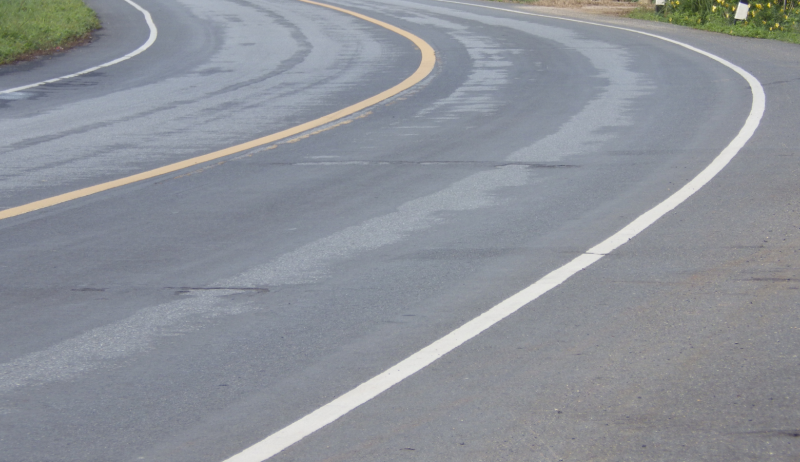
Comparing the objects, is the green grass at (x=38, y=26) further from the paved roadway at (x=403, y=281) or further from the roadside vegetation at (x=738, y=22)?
the roadside vegetation at (x=738, y=22)

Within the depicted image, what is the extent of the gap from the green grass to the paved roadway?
610 cm

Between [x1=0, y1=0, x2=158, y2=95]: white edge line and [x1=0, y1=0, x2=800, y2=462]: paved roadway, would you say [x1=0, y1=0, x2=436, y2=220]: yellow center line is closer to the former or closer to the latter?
[x1=0, y1=0, x2=800, y2=462]: paved roadway

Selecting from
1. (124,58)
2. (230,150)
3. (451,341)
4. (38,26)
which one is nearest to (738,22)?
(124,58)

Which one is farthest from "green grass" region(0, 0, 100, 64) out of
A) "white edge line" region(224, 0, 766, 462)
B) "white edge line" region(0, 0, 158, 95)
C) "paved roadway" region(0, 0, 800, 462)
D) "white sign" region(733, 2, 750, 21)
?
"white sign" region(733, 2, 750, 21)

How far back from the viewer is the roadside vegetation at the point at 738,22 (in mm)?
20938

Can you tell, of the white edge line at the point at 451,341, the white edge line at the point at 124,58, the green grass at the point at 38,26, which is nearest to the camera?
the white edge line at the point at 451,341

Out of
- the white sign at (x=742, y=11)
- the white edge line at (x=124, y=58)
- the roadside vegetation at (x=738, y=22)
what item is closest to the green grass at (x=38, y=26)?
the white edge line at (x=124, y=58)

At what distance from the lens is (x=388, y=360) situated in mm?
4461

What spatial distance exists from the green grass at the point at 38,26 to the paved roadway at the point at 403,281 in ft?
20.0

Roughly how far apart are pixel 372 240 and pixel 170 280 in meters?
1.39

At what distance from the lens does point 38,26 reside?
19.3m

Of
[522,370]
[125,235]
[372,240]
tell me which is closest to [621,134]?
[372,240]

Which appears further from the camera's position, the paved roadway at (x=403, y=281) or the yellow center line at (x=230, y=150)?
the yellow center line at (x=230, y=150)

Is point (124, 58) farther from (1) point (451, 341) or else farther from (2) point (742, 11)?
(1) point (451, 341)
